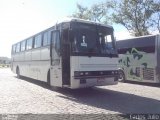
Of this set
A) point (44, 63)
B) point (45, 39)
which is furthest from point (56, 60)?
point (45, 39)

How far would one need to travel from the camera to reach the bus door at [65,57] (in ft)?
42.8

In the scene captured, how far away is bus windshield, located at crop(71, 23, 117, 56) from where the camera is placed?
1253cm

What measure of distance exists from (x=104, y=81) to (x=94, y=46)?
1.65 metres

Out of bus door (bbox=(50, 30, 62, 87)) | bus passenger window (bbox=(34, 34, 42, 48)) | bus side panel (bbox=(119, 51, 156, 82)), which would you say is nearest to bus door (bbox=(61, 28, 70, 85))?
bus door (bbox=(50, 30, 62, 87))

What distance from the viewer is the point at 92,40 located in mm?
13000

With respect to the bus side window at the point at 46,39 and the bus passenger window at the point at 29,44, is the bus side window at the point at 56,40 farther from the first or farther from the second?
the bus passenger window at the point at 29,44

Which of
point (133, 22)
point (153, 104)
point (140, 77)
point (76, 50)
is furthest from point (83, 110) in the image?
point (133, 22)

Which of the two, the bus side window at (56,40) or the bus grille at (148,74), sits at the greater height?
the bus side window at (56,40)

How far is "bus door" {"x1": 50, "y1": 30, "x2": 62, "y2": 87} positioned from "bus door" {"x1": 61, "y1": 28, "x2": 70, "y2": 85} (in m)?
0.25

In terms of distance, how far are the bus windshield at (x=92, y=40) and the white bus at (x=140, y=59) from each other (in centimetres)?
507

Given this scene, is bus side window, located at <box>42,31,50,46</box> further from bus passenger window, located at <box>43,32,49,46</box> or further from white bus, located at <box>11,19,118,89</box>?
white bus, located at <box>11,19,118,89</box>

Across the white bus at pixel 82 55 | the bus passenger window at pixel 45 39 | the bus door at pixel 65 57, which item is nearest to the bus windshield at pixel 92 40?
the white bus at pixel 82 55

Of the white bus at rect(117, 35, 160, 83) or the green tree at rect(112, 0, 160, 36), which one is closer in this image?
the white bus at rect(117, 35, 160, 83)

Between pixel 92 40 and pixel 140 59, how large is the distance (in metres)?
7.24
